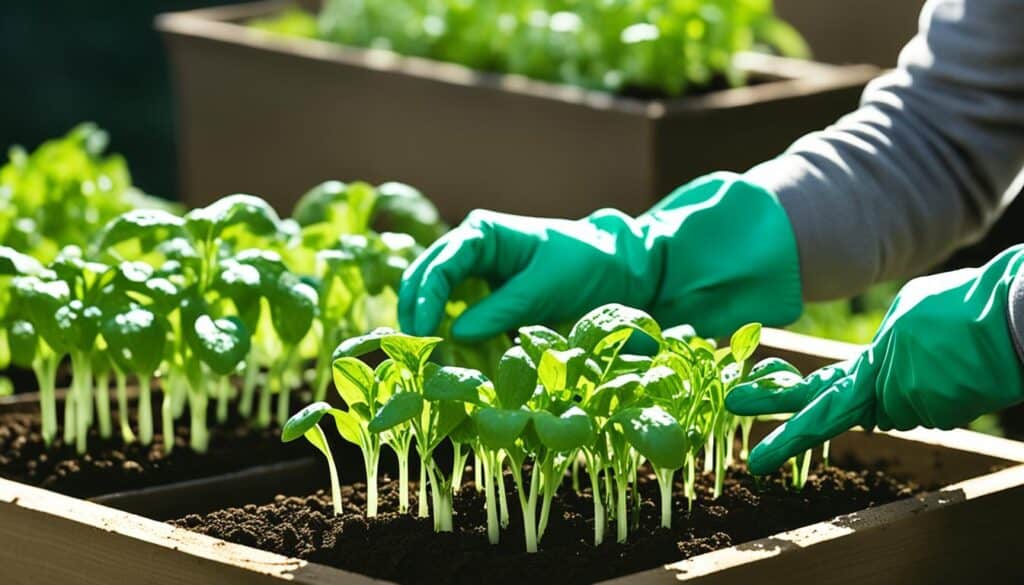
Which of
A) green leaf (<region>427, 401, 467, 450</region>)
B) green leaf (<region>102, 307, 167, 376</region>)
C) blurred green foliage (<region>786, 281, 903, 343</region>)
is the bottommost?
blurred green foliage (<region>786, 281, 903, 343</region>)

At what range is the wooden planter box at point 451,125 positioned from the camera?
2471 mm

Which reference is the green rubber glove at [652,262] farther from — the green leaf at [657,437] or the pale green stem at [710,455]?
the green leaf at [657,437]

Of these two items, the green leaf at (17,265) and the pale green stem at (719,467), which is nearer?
the pale green stem at (719,467)

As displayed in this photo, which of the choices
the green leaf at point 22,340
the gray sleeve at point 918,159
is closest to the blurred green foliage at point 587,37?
the gray sleeve at point 918,159

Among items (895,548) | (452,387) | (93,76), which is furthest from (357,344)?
(93,76)

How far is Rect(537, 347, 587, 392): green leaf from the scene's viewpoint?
3.98ft

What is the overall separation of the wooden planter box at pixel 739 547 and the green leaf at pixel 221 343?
0.12 metres

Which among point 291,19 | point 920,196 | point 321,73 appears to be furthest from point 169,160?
point 920,196

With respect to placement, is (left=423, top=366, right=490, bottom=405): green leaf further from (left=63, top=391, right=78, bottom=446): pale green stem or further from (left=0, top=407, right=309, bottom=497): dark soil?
(left=63, top=391, right=78, bottom=446): pale green stem

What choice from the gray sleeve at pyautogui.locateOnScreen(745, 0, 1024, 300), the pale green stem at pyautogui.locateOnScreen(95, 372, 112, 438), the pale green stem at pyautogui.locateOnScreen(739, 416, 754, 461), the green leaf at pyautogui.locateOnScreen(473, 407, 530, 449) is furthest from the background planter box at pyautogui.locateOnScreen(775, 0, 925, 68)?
the green leaf at pyautogui.locateOnScreen(473, 407, 530, 449)

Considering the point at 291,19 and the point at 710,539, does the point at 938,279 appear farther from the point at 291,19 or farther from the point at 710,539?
the point at 291,19

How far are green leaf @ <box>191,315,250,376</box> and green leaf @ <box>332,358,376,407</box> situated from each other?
0.72 ft

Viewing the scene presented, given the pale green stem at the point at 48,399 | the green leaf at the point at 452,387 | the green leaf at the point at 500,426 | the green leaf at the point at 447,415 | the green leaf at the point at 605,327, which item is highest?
the green leaf at the point at 605,327

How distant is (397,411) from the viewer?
46.5 inches
